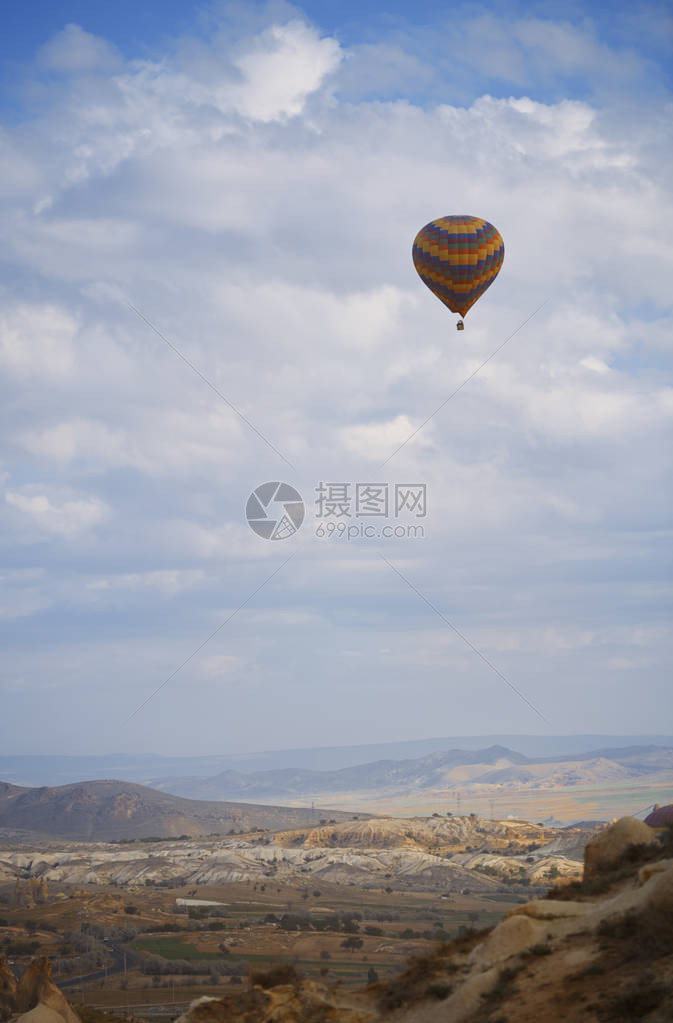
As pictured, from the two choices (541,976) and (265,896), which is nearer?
→ (541,976)

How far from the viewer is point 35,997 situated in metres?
36.7

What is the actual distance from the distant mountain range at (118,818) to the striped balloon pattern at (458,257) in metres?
132

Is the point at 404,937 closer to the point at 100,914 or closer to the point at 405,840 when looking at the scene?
the point at 100,914

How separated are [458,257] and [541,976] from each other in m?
38.9

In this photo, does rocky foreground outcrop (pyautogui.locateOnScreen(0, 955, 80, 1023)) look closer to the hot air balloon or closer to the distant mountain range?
the hot air balloon

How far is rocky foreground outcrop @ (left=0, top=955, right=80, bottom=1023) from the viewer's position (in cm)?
3288

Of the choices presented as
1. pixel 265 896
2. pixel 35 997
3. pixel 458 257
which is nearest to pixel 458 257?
pixel 458 257

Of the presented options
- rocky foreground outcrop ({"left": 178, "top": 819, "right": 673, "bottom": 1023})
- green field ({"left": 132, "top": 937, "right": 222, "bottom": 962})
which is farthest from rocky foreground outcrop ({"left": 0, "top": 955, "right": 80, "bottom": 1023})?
green field ({"left": 132, "top": 937, "right": 222, "bottom": 962})

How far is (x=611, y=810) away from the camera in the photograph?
194 metres

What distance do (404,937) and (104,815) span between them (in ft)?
444

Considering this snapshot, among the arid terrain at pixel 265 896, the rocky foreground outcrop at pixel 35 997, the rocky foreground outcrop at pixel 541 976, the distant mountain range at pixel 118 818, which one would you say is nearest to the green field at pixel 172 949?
the arid terrain at pixel 265 896

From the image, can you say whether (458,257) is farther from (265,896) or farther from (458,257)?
(265,896)

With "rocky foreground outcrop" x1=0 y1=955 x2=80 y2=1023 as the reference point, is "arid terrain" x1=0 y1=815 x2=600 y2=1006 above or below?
below

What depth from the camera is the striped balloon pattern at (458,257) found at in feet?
167
